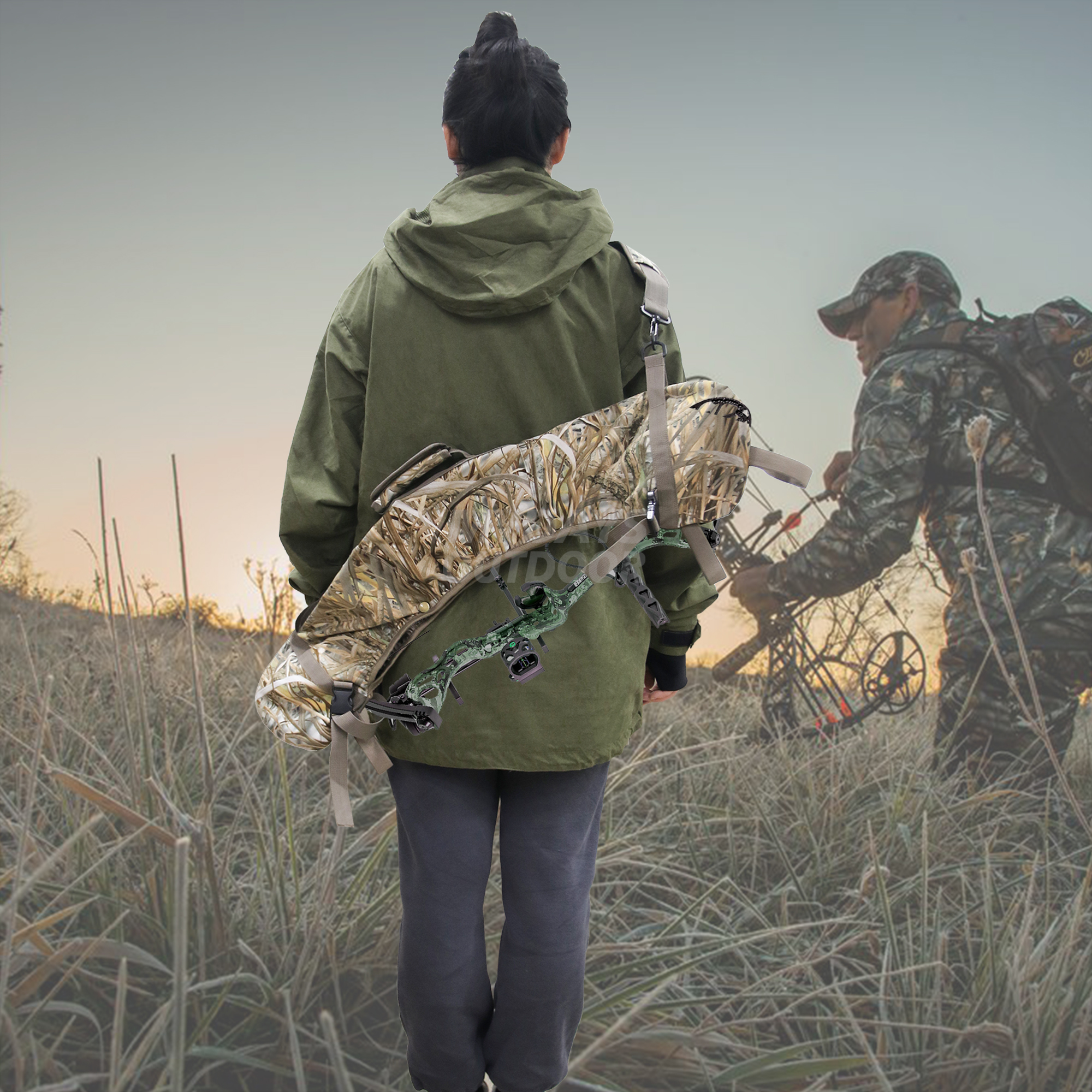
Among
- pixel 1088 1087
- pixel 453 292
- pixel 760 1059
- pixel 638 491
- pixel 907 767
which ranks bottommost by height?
pixel 1088 1087

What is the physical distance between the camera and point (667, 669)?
1545 millimetres

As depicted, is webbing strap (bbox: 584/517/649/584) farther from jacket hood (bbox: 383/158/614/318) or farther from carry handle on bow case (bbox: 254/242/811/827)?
jacket hood (bbox: 383/158/614/318)

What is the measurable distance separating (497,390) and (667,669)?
20.2 inches

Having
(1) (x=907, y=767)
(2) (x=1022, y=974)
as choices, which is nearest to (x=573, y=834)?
(2) (x=1022, y=974)

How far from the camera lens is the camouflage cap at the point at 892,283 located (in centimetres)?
317

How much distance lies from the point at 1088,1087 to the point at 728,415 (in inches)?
62.3

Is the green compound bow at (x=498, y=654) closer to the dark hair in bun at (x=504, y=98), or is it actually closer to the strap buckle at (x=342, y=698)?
the strap buckle at (x=342, y=698)

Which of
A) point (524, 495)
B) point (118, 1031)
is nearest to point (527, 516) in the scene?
point (524, 495)

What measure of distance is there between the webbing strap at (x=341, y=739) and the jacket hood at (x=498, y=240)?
539 mm

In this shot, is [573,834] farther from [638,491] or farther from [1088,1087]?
[1088,1087]

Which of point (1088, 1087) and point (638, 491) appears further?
point (1088, 1087)

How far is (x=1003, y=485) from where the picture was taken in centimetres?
308

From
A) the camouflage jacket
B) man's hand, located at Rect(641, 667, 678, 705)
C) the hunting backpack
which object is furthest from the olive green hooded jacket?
the hunting backpack

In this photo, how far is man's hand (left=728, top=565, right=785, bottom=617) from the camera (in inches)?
131
